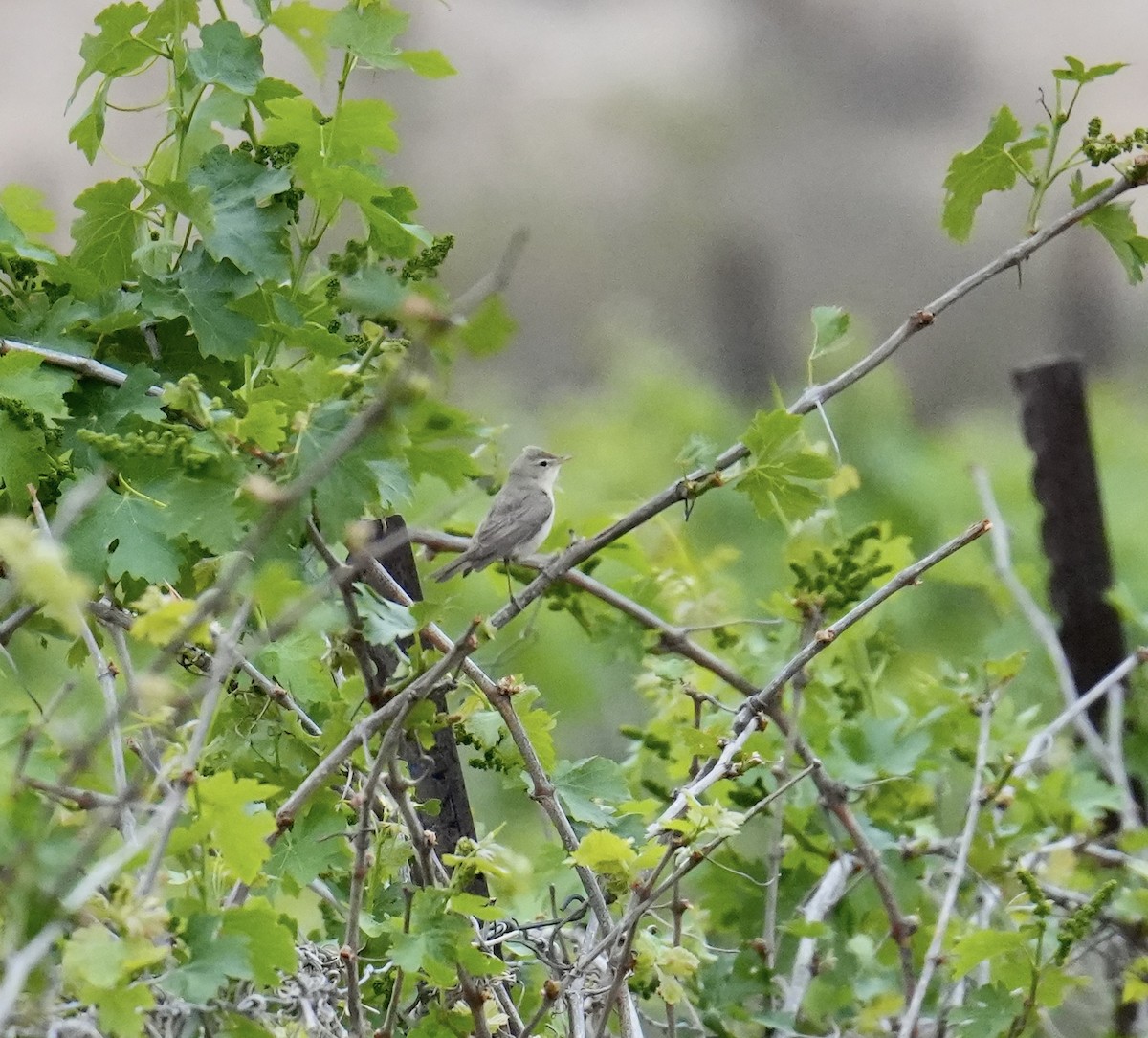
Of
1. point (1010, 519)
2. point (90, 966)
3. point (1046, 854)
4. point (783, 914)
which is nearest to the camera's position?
point (90, 966)

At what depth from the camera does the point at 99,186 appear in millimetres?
748

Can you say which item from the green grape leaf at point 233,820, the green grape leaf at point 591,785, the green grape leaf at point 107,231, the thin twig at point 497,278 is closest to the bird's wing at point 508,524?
the green grape leaf at point 591,785

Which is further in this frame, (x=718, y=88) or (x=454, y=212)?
(x=718, y=88)

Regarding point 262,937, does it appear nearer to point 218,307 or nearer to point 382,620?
point 382,620

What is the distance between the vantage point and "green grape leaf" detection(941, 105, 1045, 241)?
79 centimetres

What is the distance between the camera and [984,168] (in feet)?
2.63

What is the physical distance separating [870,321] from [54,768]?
2692mm

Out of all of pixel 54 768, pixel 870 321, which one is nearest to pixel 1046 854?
pixel 54 768

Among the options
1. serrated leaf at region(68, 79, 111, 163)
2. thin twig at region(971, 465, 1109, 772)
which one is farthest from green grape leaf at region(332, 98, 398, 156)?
thin twig at region(971, 465, 1109, 772)

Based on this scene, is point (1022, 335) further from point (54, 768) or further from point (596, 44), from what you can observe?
point (54, 768)

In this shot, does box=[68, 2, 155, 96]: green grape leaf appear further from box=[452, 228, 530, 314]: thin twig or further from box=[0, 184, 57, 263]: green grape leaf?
box=[452, 228, 530, 314]: thin twig

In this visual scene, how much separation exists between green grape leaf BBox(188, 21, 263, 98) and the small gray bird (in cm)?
36

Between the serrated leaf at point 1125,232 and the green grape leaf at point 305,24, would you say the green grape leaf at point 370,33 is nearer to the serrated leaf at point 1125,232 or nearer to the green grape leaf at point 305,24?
the green grape leaf at point 305,24

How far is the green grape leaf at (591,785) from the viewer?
0.74 metres
